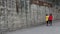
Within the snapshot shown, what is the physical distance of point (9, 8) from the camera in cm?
1831

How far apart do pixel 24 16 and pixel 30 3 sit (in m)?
2.00

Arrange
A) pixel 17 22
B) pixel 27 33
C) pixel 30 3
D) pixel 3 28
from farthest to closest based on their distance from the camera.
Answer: pixel 30 3
pixel 17 22
pixel 3 28
pixel 27 33

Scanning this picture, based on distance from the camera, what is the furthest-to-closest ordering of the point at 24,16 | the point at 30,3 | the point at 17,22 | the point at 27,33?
the point at 30,3, the point at 24,16, the point at 17,22, the point at 27,33

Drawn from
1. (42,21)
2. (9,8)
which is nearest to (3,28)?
(9,8)

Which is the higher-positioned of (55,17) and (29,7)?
(29,7)

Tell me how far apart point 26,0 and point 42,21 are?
6047 mm

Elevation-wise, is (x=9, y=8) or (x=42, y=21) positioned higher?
(x=9, y=8)

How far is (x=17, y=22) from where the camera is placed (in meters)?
19.5

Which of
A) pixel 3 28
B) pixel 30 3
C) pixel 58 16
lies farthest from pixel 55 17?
pixel 3 28

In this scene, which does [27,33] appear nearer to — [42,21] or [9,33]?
[9,33]

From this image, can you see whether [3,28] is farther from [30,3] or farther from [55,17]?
[55,17]

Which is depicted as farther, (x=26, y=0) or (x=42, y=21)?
(x=42, y=21)

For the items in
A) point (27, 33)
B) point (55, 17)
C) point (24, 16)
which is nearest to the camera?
point (27, 33)

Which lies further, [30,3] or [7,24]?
[30,3]
